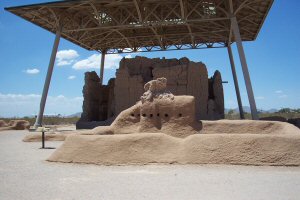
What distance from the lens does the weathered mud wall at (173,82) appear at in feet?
65.0

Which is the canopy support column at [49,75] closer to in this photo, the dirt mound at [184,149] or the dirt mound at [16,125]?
the dirt mound at [16,125]

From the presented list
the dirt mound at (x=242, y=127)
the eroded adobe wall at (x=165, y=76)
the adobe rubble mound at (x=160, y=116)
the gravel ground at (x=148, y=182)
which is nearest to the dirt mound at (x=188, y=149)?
the gravel ground at (x=148, y=182)

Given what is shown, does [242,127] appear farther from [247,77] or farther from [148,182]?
[247,77]

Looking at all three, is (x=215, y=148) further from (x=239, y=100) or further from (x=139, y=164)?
(x=239, y=100)

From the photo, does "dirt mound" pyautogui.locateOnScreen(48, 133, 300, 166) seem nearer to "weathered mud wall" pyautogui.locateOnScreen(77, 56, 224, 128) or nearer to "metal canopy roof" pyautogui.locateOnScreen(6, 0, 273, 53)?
"weathered mud wall" pyautogui.locateOnScreen(77, 56, 224, 128)

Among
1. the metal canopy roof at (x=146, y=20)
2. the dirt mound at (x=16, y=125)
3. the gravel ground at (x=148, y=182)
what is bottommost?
the gravel ground at (x=148, y=182)

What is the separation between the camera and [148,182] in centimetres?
675

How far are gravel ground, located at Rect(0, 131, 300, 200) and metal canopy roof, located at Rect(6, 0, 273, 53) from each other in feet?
48.4

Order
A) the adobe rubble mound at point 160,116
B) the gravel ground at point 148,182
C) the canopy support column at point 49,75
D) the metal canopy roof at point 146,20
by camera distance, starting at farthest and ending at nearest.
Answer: the canopy support column at point 49,75
the metal canopy roof at point 146,20
the adobe rubble mound at point 160,116
the gravel ground at point 148,182

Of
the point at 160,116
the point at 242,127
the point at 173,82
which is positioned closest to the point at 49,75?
the point at 173,82

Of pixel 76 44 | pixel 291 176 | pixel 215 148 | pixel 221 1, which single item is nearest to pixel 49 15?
pixel 76 44

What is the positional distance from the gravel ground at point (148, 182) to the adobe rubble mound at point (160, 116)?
2.72 m

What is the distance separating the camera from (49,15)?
79.7 feet

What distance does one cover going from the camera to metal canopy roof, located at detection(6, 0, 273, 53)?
2195cm
